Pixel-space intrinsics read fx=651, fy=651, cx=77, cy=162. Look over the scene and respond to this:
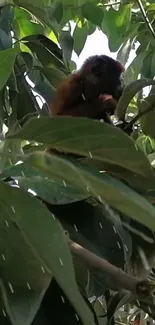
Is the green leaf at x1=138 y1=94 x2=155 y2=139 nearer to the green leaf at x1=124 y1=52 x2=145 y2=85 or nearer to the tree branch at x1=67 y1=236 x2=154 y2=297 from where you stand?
the tree branch at x1=67 y1=236 x2=154 y2=297

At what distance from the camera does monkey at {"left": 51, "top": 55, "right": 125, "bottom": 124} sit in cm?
→ 115

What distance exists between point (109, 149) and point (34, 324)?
15 centimetres

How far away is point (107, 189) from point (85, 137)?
36mm

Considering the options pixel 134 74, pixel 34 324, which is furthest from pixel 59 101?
pixel 34 324

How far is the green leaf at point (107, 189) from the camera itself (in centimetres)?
35

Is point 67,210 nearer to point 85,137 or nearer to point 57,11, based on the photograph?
point 85,137

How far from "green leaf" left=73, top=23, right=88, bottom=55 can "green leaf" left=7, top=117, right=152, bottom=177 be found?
0.69m

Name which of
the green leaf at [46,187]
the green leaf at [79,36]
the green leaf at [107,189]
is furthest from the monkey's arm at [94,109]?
the green leaf at [107,189]

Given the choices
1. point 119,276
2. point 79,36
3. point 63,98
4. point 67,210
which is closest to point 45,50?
point 79,36

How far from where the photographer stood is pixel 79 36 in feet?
3.54

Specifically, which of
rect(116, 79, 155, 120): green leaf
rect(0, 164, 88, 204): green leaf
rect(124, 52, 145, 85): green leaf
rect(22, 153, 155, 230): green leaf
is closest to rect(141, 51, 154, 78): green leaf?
rect(124, 52, 145, 85): green leaf

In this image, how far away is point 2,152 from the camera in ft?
1.55

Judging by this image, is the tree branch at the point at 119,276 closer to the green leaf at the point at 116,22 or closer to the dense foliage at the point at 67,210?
the dense foliage at the point at 67,210

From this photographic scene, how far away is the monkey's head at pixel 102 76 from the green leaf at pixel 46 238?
970 millimetres
